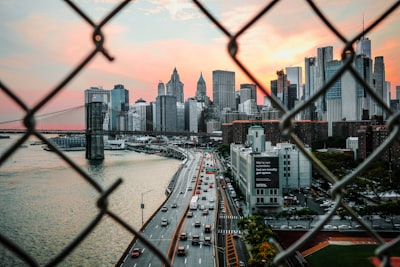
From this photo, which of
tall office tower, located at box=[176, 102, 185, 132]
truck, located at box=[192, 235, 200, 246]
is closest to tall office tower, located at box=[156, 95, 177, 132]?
tall office tower, located at box=[176, 102, 185, 132]

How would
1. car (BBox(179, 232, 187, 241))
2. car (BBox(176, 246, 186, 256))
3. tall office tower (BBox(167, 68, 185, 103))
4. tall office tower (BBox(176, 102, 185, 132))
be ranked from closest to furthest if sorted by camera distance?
car (BBox(176, 246, 186, 256)), car (BBox(179, 232, 187, 241)), tall office tower (BBox(176, 102, 185, 132)), tall office tower (BBox(167, 68, 185, 103))

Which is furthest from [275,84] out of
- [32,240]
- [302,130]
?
[32,240]

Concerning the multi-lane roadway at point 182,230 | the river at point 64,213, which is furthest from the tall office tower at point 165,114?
the multi-lane roadway at point 182,230

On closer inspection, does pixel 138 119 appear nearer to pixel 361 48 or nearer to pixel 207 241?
pixel 361 48

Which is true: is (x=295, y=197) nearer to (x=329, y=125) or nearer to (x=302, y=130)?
(x=302, y=130)

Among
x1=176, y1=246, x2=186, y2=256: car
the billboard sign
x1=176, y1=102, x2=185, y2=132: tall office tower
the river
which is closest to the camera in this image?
x1=176, y1=246, x2=186, y2=256: car

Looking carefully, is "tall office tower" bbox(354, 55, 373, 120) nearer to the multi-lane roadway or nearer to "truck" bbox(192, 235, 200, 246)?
the multi-lane roadway

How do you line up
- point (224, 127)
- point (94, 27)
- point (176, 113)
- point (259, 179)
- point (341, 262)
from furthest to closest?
point (176, 113) → point (224, 127) → point (259, 179) → point (341, 262) → point (94, 27)
